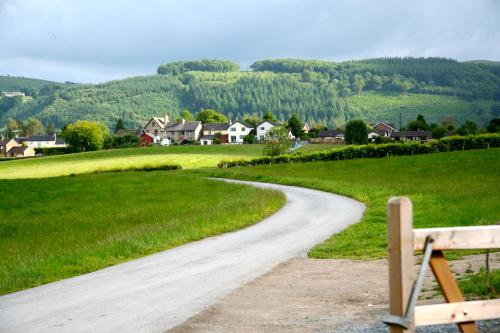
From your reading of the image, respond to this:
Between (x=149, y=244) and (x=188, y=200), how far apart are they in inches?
783

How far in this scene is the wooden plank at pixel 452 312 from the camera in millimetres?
5645

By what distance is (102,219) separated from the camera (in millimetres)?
32844

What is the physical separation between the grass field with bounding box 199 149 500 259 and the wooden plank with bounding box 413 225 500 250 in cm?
1106

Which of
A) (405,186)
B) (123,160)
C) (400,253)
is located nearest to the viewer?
(400,253)

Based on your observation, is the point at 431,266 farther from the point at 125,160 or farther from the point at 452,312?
the point at 125,160

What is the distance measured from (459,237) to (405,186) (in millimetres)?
38734

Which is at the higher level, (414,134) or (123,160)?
(414,134)

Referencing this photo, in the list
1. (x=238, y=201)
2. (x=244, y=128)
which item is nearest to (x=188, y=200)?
(x=238, y=201)

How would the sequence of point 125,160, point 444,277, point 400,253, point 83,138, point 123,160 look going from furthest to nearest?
point 83,138 → point 123,160 → point 125,160 → point 444,277 → point 400,253

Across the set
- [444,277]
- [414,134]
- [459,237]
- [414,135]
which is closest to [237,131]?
[414,134]

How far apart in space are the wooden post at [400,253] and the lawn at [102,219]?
12.1m

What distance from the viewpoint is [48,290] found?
1449 cm

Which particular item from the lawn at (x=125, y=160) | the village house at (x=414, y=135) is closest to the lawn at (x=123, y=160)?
the lawn at (x=125, y=160)

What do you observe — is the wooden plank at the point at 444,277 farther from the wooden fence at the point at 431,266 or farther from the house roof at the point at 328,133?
the house roof at the point at 328,133
